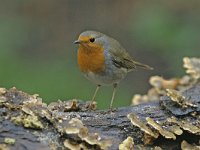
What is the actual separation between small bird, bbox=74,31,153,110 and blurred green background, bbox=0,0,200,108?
8.68ft

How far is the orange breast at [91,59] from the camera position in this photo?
4855 millimetres

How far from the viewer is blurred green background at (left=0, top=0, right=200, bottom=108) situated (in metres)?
8.41

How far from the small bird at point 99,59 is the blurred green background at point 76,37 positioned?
2647 mm

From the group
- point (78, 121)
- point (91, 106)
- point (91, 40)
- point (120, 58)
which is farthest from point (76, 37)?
point (78, 121)

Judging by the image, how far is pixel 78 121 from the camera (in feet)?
11.4

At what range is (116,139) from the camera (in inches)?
145

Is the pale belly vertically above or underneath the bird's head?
underneath

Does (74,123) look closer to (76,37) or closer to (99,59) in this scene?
(99,59)

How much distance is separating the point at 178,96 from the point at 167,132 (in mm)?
457

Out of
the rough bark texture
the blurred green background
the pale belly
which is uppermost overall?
the blurred green background

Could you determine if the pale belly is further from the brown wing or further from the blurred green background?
the blurred green background

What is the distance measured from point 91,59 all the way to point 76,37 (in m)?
5.22

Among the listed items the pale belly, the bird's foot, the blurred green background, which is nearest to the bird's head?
the pale belly

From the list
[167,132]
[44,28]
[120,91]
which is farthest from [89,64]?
[44,28]
